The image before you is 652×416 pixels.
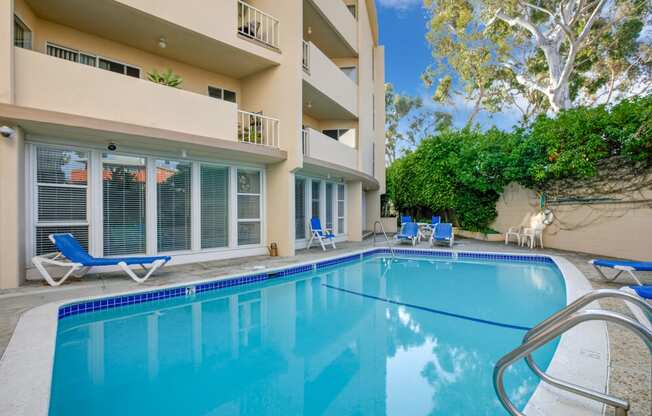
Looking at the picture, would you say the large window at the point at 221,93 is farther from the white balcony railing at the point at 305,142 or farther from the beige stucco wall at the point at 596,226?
the beige stucco wall at the point at 596,226

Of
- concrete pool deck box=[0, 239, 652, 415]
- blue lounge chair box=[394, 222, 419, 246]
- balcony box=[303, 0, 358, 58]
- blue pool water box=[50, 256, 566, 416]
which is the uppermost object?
balcony box=[303, 0, 358, 58]

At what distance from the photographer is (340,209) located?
15.3 metres

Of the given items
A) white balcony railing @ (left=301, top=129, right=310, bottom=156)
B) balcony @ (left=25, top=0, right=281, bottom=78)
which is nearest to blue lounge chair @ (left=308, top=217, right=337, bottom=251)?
white balcony railing @ (left=301, top=129, right=310, bottom=156)

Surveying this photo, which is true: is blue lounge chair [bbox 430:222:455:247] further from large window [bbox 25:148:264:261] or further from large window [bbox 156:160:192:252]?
large window [bbox 156:160:192:252]

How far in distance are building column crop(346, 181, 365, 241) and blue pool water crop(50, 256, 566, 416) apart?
26.3ft

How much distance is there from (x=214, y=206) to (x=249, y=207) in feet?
3.93

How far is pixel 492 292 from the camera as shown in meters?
7.09

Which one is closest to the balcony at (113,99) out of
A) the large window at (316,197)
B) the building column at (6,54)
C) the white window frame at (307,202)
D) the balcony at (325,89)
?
the building column at (6,54)

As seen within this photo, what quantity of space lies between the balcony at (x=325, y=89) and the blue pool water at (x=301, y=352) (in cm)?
732

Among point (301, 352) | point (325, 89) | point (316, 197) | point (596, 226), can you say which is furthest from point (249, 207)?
point (596, 226)

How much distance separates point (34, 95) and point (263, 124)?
5.48m

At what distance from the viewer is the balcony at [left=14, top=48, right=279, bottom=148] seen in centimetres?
597

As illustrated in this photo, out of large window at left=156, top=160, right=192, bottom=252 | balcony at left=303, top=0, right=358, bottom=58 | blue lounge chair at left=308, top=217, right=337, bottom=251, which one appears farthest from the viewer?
blue lounge chair at left=308, top=217, right=337, bottom=251

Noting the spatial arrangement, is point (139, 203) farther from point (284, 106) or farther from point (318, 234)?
point (318, 234)
